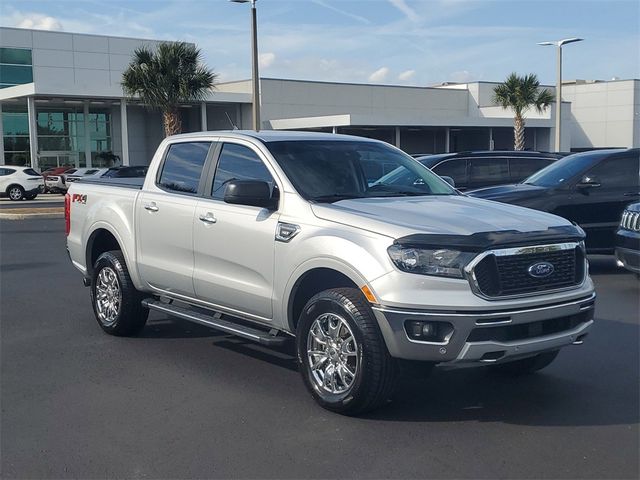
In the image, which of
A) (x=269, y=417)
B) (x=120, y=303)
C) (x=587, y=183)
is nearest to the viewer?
(x=269, y=417)

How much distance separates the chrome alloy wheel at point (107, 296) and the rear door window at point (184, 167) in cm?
114

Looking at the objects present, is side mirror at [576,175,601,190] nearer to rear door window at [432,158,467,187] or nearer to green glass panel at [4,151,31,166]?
rear door window at [432,158,467,187]

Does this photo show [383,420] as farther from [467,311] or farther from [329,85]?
[329,85]

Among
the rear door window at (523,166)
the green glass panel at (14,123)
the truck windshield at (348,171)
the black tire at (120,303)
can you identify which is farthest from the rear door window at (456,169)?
the green glass panel at (14,123)

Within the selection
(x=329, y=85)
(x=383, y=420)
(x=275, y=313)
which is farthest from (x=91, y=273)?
(x=329, y=85)

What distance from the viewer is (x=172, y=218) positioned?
6.71 m

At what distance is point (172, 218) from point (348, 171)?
166 cm

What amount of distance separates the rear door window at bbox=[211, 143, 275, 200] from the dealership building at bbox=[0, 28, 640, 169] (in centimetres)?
3529

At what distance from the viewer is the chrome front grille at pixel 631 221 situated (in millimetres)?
9220

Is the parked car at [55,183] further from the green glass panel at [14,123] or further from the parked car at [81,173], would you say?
the green glass panel at [14,123]

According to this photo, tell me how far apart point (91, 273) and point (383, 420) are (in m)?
4.14

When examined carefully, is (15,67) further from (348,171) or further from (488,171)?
(348,171)

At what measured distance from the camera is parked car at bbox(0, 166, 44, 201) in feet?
111

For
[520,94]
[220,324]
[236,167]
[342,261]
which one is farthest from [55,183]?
[342,261]
